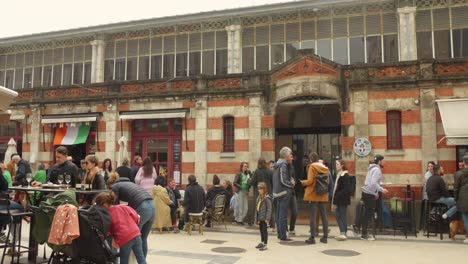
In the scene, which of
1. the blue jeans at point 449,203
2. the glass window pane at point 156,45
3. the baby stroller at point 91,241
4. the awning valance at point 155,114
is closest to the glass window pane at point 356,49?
the awning valance at point 155,114

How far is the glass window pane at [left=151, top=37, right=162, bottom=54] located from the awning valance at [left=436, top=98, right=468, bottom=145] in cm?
1189

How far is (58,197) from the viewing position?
6160 millimetres

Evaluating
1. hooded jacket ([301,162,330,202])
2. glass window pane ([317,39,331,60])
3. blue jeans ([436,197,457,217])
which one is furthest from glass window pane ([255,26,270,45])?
blue jeans ([436,197,457,217])

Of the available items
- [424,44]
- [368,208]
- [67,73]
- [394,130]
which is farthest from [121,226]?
[67,73]

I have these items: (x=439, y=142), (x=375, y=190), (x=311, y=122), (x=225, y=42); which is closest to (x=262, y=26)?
(x=225, y=42)

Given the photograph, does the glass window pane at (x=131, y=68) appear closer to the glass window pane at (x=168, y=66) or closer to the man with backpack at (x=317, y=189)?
the glass window pane at (x=168, y=66)

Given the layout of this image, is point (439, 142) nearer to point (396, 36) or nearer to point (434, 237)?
point (434, 237)

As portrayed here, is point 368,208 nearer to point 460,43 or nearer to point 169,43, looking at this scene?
point 460,43

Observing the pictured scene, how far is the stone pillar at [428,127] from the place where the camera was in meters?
13.3

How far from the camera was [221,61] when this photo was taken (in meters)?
18.4

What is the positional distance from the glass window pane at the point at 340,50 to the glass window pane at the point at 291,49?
5.17 ft

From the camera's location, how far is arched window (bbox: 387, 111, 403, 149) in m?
13.9

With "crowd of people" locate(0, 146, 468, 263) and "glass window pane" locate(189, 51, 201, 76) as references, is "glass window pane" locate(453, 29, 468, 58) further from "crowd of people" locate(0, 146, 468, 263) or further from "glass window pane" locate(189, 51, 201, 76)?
"glass window pane" locate(189, 51, 201, 76)

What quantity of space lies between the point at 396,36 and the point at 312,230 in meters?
10.2
